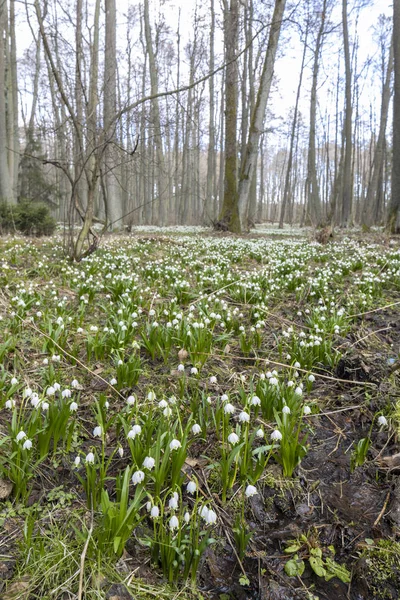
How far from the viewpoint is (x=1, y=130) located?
11.9m

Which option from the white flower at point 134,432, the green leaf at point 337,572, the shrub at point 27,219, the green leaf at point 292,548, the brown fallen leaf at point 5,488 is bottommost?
the green leaf at point 337,572

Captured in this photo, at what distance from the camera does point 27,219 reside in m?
10.3

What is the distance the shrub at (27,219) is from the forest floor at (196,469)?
712cm

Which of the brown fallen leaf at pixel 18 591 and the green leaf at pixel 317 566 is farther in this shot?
the green leaf at pixel 317 566

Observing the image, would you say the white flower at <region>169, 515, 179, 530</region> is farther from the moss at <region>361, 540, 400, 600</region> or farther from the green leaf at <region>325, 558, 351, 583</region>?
the moss at <region>361, 540, 400, 600</region>

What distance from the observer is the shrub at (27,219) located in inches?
389

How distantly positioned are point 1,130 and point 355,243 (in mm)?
11304

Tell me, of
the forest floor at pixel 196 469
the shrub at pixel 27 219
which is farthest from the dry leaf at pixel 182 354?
the shrub at pixel 27 219

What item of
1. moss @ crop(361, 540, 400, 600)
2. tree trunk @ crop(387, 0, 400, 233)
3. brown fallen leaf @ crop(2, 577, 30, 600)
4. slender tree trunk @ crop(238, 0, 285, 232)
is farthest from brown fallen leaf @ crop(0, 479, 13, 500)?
slender tree trunk @ crop(238, 0, 285, 232)

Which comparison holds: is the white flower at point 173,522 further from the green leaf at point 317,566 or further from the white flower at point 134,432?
the green leaf at point 317,566

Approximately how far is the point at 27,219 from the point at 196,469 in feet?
33.0

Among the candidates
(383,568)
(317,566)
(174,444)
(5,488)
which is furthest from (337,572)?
(5,488)

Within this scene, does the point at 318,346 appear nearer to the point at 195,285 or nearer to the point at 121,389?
the point at 121,389

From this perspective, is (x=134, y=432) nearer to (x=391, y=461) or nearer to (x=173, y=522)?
(x=173, y=522)
